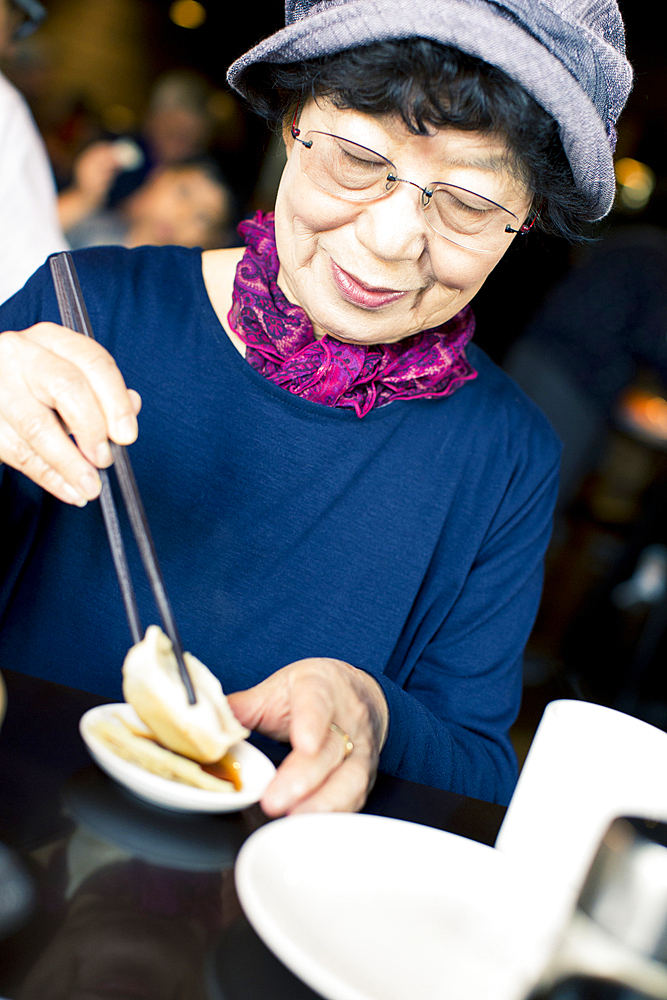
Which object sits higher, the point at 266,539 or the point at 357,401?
the point at 357,401

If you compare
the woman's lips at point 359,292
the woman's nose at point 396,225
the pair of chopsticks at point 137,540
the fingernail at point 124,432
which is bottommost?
the pair of chopsticks at point 137,540

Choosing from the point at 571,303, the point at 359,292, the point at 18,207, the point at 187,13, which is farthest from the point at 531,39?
the point at 187,13

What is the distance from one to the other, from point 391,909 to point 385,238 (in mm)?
673

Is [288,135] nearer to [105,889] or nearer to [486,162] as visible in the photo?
[486,162]

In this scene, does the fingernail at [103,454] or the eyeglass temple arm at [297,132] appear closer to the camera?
the fingernail at [103,454]

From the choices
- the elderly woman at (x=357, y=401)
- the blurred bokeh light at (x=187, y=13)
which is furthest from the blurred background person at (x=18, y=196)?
the blurred bokeh light at (x=187, y=13)

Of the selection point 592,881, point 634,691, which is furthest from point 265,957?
point 634,691

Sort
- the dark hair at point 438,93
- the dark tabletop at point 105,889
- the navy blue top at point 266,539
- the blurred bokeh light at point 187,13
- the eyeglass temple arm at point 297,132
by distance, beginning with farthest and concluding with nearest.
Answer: the blurred bokeh light at point 187,13, the navy blue top at point 266,539, the eyeglass temple arm at point 297,132, the dark hair at point 438,93, the dark tabletop at point 105,889

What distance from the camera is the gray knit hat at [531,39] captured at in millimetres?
817

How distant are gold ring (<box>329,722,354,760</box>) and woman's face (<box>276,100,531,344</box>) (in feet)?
1.70

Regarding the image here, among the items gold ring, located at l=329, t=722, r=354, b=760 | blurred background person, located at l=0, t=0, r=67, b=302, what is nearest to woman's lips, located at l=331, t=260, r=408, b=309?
gold ring, located at l=329, t=722, r=354, b=760

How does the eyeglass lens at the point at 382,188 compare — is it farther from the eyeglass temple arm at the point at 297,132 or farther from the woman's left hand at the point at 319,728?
the woman's left hand at the point at 319,728

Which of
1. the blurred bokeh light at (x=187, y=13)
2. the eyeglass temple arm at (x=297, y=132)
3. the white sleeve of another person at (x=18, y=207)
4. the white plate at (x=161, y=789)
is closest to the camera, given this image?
the white plate at (x=161, y=789)

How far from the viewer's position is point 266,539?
3.76ft
